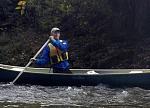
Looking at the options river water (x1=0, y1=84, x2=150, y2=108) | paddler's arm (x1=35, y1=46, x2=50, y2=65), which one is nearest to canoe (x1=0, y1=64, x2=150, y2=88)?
river water (x1=0, y1=84, x2=150, y2=108)

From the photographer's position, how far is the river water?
401 inches

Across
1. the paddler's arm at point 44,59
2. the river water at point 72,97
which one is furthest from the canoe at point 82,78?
the paddler's arm at point 44,59

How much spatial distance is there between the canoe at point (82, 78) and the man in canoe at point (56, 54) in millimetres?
359

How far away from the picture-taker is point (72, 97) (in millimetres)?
11250

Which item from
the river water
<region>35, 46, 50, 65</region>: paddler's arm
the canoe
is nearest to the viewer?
the river water

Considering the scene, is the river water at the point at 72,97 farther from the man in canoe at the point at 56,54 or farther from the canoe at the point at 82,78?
the man in canoe at the point at 56,54

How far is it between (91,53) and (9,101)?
6.27m

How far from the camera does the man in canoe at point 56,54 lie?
1314 centimetres

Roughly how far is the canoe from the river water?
0.54 feet

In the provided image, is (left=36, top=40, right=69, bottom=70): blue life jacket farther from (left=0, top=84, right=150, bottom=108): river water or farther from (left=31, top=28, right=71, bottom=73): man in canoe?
(left=0, top=84, right=150, bottom=108): river water

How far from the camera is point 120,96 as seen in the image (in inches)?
445

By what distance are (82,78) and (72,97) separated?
5.11ft

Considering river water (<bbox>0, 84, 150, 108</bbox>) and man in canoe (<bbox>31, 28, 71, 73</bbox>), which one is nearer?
river water (<bbox>0, 84, 150, 108</bbox>)

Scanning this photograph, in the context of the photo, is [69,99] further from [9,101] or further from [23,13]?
[23,13]
